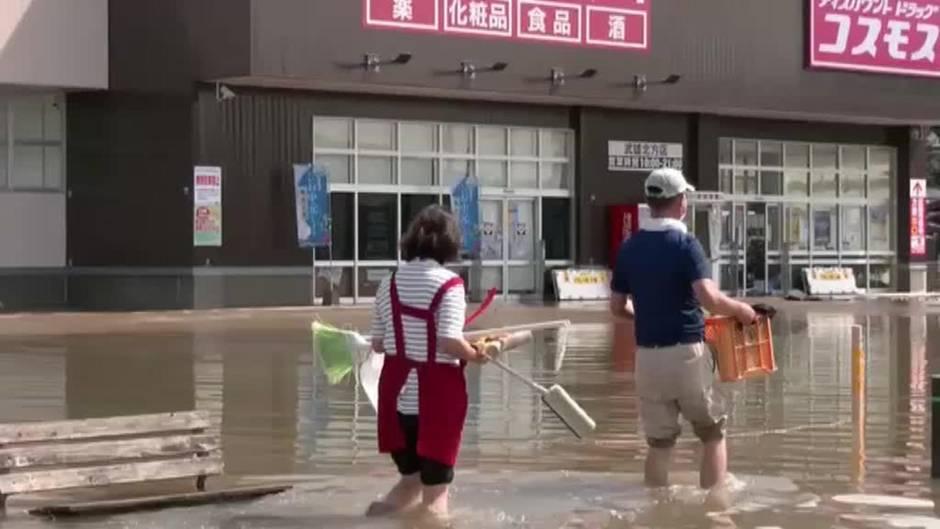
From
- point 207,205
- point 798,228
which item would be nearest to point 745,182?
point 798,228

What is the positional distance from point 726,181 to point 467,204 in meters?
7.95

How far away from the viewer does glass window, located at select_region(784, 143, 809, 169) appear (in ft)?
134

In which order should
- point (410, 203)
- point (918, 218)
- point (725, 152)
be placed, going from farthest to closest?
point (918, 218)
point (725, 152)
point (410, 203)

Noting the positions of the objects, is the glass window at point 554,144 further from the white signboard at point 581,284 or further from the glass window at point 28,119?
the glass window at point 28,119

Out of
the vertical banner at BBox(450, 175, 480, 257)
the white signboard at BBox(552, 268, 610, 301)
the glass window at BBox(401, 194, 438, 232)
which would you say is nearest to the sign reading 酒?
the vertical banner at BBox(450, 175, 480, 257)

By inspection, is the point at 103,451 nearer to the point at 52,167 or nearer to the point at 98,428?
the point at 98,428

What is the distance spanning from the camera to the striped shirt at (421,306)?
26.9 ft

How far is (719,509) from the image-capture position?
9273 mm

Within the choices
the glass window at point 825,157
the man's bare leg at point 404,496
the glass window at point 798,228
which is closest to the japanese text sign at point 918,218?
the glass window at point 825,157

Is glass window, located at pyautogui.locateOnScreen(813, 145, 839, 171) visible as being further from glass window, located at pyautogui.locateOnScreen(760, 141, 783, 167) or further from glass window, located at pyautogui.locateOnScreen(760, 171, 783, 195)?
glass window, located at pyautogui.locateOnScreen(760, 171, 783, 195)

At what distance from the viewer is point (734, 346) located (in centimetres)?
942

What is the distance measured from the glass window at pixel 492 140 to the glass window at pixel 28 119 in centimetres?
871

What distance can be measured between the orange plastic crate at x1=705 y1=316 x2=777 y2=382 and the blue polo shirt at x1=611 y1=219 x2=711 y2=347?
22 centimetres

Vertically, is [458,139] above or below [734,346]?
above
